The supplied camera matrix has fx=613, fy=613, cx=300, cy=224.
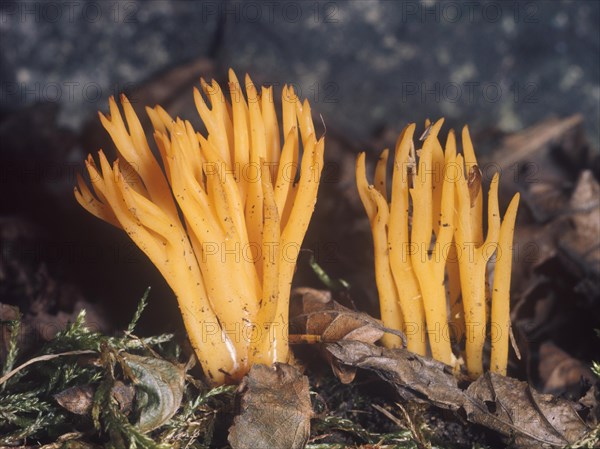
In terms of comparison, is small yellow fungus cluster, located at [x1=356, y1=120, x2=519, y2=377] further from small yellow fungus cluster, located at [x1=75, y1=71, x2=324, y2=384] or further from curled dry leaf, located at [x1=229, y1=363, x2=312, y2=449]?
curled dry leaf, located at [x1=229, y1=363, x2=312, y2=449]

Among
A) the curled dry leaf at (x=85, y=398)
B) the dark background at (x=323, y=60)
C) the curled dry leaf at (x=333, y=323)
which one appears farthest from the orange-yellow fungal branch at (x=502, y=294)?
the dark background at (x=323, y=60)

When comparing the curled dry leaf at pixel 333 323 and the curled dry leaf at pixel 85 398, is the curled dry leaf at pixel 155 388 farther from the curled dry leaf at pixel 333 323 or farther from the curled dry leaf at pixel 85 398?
the curled dry leaf at pixel 333 323

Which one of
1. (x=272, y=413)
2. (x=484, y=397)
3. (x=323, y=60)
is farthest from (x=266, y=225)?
(x=323, y=60)

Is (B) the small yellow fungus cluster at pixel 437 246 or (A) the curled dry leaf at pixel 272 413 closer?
(A) the curled dry leaf at pixel 272 413

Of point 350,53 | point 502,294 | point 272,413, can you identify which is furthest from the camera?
point 350,53

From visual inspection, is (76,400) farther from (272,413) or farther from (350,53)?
(350,53)

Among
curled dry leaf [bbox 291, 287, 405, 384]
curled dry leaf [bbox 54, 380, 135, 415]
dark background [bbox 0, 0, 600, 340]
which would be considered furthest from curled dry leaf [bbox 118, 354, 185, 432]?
dark background [bbox 0, 0, 600, 340]
